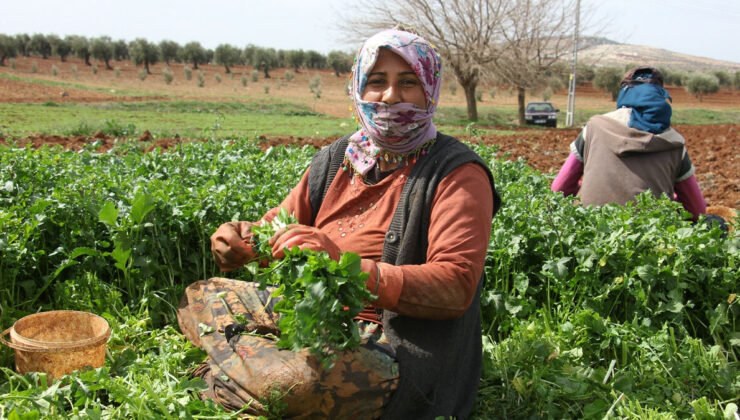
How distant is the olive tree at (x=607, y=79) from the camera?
55156mm

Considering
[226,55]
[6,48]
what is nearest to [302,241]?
[6,48]

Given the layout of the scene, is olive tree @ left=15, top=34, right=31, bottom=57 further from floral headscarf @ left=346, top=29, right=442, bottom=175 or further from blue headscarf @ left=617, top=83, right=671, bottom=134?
floral headscarf @ left=346, top=29, right=442, bottom=175

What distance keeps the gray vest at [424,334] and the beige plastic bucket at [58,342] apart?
125cm

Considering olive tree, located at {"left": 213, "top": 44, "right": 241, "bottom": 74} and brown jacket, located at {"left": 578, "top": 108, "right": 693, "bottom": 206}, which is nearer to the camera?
brown jacket, located at {"left": 578, "top": 108, "right": 693, "bottom": 206}

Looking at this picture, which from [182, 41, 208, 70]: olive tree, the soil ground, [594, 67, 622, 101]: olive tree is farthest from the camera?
[182, 41, 208, 70]: olive tree

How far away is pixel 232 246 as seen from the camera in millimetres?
2160

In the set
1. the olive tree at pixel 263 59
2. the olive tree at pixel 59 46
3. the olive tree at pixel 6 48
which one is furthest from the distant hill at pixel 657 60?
the olive tree at pixel 6 48

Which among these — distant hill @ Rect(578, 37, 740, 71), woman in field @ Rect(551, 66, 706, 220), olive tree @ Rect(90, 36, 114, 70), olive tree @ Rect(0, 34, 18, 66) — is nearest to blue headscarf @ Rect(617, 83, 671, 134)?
woman in field @ Rect(551, 66, 706, 220)

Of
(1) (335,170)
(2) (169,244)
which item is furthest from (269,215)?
(2) (169,244)

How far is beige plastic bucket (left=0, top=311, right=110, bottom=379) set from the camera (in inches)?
94.7

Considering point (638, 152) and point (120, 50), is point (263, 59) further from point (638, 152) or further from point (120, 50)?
point (638, 152)

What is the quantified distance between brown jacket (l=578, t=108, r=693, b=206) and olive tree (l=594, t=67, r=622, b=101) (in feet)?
178

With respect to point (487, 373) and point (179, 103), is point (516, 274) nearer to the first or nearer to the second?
point (487, 373)

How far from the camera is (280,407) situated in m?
1.82
